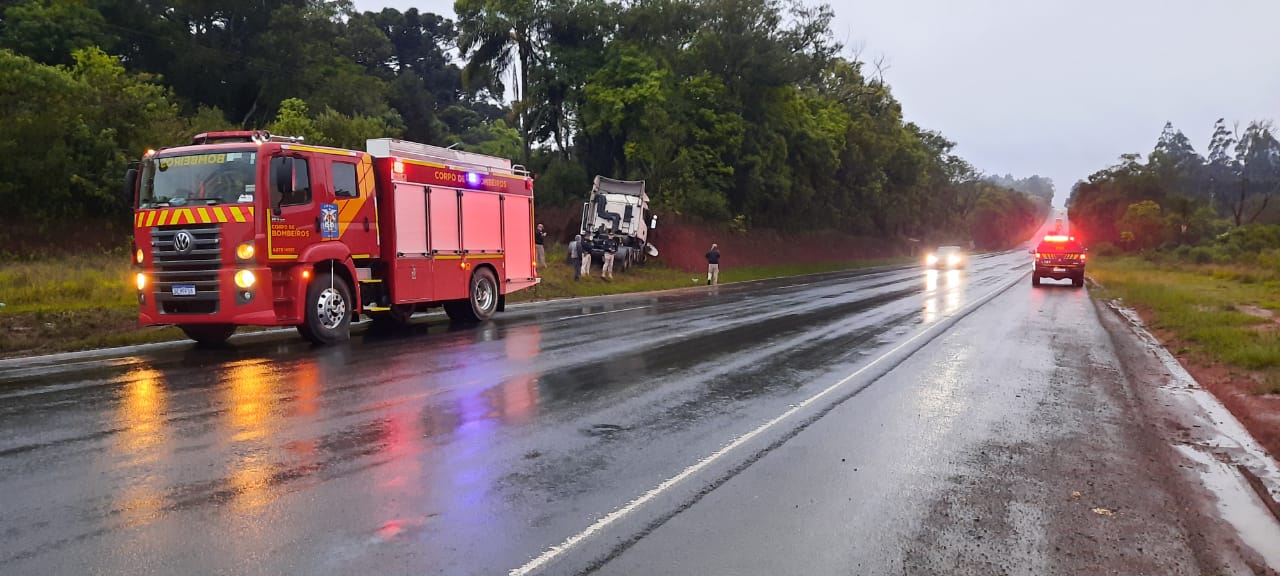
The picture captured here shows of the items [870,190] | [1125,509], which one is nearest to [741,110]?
[870,190]

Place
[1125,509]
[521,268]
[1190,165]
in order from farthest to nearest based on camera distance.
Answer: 1. [1190,165]
2. [521,268]
3. [1125,509]

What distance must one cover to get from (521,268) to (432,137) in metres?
44.9

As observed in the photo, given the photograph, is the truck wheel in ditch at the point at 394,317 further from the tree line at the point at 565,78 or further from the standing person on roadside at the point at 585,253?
the tree line at the point at 565,78

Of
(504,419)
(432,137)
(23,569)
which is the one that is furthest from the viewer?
(432,137)

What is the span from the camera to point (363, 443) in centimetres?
649

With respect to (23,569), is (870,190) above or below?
above

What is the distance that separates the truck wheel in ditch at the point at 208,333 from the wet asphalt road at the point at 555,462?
78 centimetres

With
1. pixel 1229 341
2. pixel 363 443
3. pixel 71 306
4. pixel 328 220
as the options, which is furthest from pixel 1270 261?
pixel 71 306

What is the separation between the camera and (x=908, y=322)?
1648 centimetres

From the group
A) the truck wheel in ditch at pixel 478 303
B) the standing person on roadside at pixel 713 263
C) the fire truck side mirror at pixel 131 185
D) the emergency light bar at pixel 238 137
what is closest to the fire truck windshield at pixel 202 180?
the fire truck side mirror at pixel 131 185

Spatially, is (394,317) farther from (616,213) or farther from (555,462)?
(616,213)

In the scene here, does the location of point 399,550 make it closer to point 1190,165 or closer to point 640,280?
point 640,280

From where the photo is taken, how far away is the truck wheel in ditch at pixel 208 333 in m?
12.5

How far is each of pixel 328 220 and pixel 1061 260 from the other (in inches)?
1082
